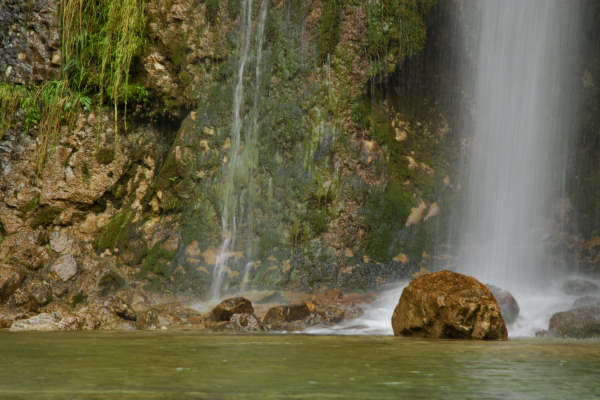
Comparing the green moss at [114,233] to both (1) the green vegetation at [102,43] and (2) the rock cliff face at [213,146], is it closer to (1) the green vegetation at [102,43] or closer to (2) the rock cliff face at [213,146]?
(2) the rock cliff face at [213,146]

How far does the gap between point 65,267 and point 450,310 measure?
25.6ft

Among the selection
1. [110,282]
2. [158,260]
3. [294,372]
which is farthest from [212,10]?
[294,372]

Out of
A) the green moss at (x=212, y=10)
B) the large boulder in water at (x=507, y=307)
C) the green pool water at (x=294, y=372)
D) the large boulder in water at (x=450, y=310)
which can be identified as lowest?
the large boulder in water at (x=507, y=307)

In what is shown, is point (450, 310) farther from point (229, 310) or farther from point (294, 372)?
point (294, 372)

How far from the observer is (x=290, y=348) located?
5059mm

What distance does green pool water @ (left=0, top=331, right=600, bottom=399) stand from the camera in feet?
8.69

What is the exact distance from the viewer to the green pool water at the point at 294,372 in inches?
104

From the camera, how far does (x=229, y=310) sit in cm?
901

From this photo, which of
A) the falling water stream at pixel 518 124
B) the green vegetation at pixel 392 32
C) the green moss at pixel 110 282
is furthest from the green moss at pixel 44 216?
the falling water stream at pixel 518 124

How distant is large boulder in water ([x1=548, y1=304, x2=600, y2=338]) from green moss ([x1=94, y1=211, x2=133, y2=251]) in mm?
8246

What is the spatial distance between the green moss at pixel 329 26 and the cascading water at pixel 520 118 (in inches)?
128

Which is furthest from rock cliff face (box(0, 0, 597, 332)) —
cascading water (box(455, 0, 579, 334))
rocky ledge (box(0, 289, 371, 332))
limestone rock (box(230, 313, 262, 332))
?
limestone rock (box(230, 313, 262, 332))

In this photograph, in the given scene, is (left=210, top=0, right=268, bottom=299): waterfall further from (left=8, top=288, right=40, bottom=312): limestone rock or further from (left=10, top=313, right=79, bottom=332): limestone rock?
(left=10, top=313, right=79, bottom=332): limestone rock

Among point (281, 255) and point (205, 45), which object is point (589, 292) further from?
point (205, 45)
